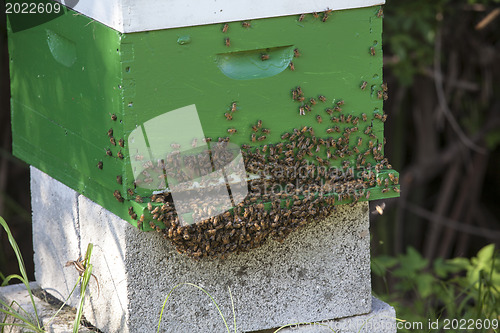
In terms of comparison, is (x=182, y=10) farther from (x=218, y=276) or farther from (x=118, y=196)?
(x=218, y=276)

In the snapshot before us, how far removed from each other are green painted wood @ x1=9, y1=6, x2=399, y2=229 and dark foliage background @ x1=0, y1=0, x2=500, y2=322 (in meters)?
2.18

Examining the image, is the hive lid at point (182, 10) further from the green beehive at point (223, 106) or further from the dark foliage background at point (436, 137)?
the dark foliage background at point (436, 137)

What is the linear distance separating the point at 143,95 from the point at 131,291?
79cm

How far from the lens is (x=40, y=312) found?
11.4 feet

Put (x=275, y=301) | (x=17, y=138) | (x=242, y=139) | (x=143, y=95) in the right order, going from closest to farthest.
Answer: (x=143, y=95) → (x=242, y=139) → (x=275, y=301) → (x=17, y=138)

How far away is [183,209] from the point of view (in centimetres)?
280

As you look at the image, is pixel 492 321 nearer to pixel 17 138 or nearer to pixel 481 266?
pixel 481 266

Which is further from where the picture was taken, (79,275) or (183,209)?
(79,275)

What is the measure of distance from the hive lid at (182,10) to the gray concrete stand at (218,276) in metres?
0.80

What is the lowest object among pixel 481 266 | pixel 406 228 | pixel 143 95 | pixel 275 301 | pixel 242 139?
pixel 406 228

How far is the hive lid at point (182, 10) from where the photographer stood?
8.50 feet

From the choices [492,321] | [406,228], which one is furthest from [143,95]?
[406,228]

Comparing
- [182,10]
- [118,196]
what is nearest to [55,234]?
[118,196]

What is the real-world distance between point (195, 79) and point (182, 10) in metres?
0.25
